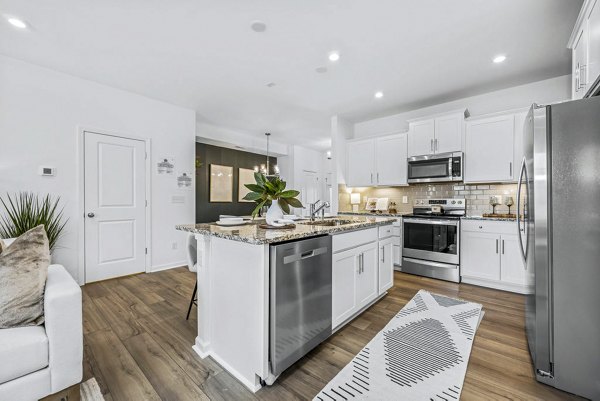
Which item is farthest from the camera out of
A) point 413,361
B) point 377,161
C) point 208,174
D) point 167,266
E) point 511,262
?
point 208,174

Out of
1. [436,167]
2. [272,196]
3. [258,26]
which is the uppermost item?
[258,26]

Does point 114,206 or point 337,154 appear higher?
point 337,154

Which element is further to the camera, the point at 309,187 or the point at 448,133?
the point at 309,187

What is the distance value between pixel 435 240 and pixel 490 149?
143cm

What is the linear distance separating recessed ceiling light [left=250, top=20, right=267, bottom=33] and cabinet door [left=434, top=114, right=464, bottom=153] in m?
2.89

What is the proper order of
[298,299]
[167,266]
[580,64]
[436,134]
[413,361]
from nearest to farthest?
1. [298,299]
2. [413,361]
3. [580,64]
4. [436,134]
5. [167,266]

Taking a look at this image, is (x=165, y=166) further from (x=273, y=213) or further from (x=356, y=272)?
(x=356, y=272)

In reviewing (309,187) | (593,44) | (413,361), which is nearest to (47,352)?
(413,361)

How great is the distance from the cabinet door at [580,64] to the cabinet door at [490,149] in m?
1.19

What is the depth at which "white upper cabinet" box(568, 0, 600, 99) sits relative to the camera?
1.67 metres

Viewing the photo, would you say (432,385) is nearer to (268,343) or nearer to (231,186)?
(268,343)

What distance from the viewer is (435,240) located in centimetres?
365

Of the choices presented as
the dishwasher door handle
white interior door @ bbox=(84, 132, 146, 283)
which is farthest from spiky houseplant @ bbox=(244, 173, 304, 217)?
white interior door @ bbox=(84, 132, 146, 283)

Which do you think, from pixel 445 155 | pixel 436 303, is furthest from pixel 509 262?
pixel 445 155
